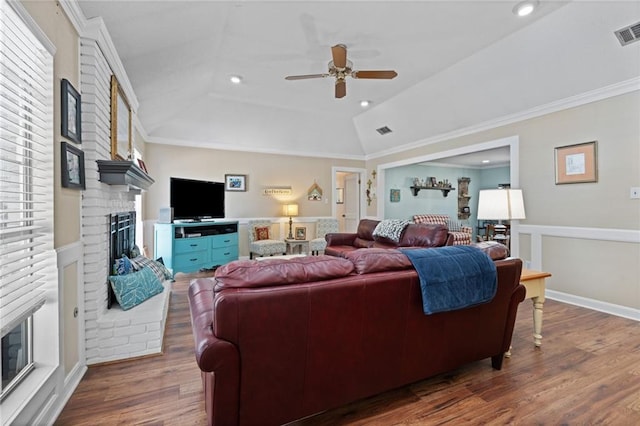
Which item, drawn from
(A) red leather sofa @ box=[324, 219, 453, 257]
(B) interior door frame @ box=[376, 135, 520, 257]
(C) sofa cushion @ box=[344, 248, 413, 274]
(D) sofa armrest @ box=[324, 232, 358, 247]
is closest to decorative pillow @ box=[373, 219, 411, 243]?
(A) red leather sofa @ box=[324, 219, 453, 257]

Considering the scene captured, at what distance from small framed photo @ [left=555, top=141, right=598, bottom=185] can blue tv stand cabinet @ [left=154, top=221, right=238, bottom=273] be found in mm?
4870

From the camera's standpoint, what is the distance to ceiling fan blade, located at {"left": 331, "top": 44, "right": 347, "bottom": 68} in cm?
286

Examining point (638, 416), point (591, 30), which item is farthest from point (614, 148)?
point (638, 416)

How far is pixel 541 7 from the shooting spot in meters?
2.75

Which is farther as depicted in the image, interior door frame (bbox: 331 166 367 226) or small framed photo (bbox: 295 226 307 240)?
interior door frame (bbox: 331 166 367 226)

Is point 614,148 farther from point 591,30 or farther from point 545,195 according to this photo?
point 591,30

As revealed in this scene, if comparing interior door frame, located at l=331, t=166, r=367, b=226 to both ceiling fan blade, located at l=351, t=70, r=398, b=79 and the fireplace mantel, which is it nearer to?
ceiling fan blade, located at l=351, t=70, r=398, b=79

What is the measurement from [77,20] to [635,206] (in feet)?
16.7

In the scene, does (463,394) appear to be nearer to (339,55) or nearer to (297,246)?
(339,55)

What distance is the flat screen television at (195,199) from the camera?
15.8 ft

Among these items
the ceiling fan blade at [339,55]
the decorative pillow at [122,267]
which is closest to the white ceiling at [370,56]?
the ceiling fan blade at [339,55]

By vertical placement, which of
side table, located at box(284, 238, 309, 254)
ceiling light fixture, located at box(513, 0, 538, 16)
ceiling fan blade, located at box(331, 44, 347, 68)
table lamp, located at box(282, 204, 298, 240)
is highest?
A: ceiling light fixture, located at box(513, 0, 538, 16)

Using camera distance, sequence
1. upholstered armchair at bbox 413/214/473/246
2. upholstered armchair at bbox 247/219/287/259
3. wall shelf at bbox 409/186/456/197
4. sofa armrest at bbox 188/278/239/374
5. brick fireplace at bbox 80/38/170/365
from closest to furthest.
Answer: sofa armrest at bbox 188/278/239/374 → brick fireplace at bbox 80/38/170/365 → upholstered armchair at bbox 247/219/287/259 → upholstered armchair at bbox 413/214/473/246 → wall shelf at bbox 409/186/456/197

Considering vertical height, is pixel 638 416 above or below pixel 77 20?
below
